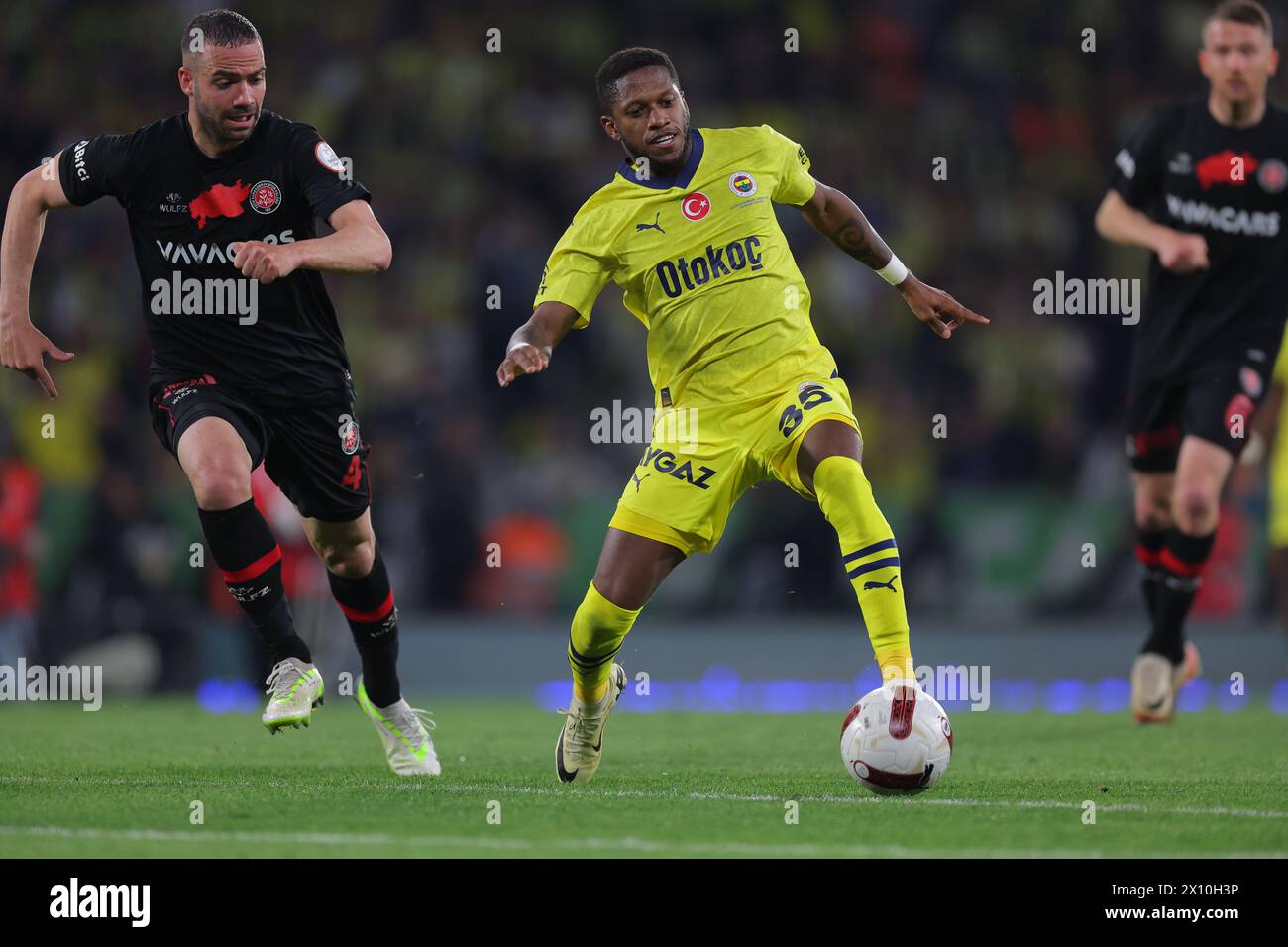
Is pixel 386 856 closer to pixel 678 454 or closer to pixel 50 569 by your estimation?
pixel 678 454

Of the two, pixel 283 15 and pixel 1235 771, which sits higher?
pixel 283 15

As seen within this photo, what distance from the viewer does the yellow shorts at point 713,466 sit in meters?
6.29

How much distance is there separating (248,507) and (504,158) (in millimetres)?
9976

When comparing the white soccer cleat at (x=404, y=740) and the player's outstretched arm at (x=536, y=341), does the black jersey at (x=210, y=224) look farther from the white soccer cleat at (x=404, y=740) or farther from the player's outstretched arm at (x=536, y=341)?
the white soccer cleat at (x=404, y=740)

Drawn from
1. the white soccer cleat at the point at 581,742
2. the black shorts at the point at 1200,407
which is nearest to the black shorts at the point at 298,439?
the white soccer cleat at the point at 581,742

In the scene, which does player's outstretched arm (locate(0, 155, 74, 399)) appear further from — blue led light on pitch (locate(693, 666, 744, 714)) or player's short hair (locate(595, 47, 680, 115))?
blue led light on pitch (locate(693, 666, 744, 714))

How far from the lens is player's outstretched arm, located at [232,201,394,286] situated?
571 cm

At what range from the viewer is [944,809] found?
18.1 feet

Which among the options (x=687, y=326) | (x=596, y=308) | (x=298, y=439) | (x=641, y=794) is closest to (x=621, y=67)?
(x=687, y=326)

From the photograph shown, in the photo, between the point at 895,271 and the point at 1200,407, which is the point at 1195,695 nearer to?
the point at 1200,407

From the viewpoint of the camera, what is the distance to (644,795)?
5984 mm

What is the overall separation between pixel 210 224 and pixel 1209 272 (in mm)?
4446
